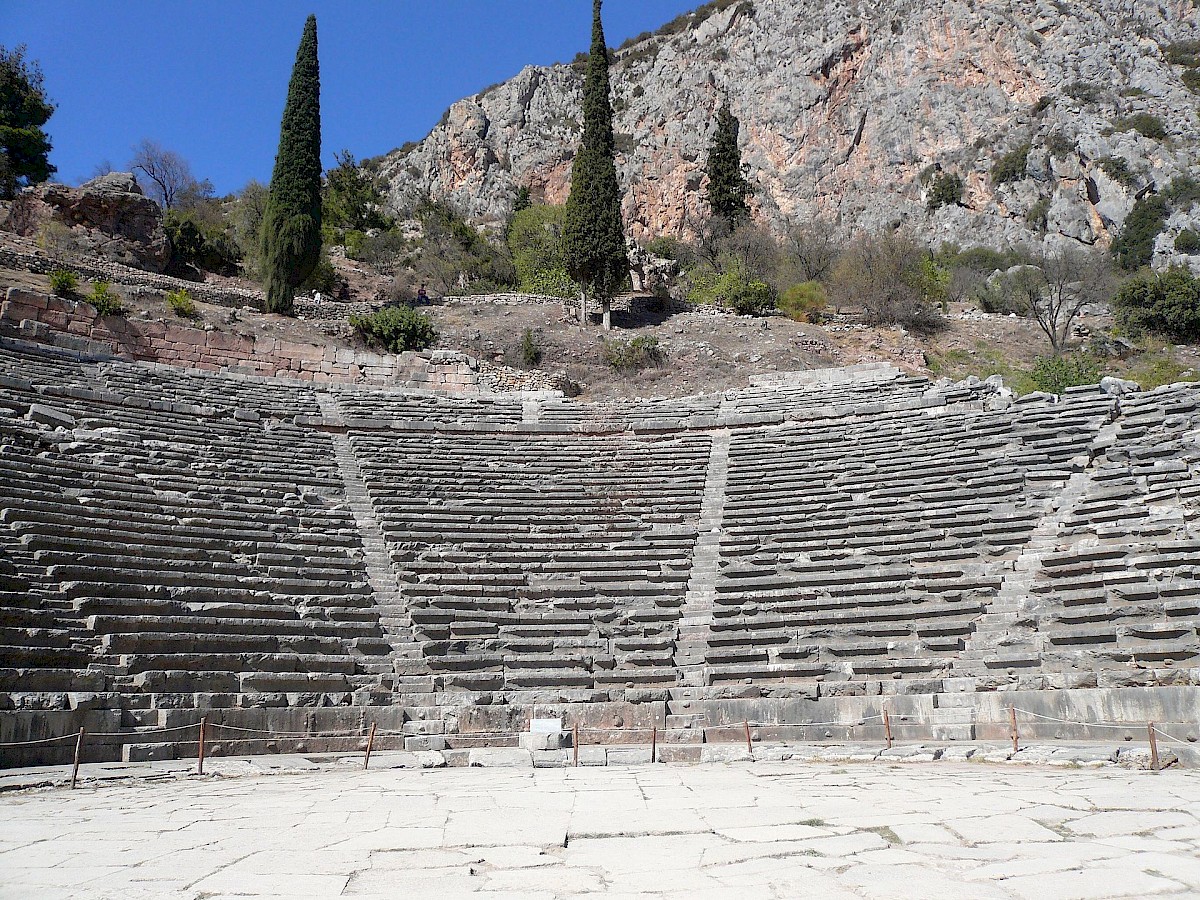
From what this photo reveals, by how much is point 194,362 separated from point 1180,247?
128 feet

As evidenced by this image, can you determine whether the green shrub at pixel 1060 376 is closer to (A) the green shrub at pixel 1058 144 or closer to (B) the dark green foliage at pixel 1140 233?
(B) the dark green foliage at pixel 1140 233

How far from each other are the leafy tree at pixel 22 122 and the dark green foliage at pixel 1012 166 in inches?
1791

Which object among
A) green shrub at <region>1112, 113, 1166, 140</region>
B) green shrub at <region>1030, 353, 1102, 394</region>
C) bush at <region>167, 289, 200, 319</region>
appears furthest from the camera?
green shrub at <region>1112, 113, 1166, 140</region>

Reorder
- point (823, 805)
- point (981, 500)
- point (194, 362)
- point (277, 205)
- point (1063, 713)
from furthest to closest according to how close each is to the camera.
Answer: point (277, 205) → point (194, 362) → point (981, 500) → point (1063, 713) → point (823, 805)

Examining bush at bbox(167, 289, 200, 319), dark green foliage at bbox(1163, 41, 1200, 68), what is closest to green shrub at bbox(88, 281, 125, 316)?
bush at bbox(167, 289, 200, 319)

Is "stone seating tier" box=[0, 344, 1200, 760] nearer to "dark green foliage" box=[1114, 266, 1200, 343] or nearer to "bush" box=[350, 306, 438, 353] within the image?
"bush" box=[350, 306, 438, 353]

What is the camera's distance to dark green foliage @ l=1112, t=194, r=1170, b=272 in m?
37.5

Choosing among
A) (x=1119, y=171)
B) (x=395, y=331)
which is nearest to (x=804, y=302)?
(x=395, y=331)

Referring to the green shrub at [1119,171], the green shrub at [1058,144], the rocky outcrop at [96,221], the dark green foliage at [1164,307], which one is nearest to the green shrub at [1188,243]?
the green shrub at [1119,171]

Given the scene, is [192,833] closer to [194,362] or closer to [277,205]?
[194,362]

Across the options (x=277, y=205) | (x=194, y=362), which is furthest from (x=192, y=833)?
(x=277, y=205)

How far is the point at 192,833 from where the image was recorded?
4266mm

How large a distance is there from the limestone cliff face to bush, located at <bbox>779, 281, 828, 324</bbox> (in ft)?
57.7

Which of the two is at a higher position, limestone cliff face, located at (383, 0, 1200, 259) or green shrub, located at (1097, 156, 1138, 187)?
limestone cliff face, located at (383, 0, 1200, 259)
